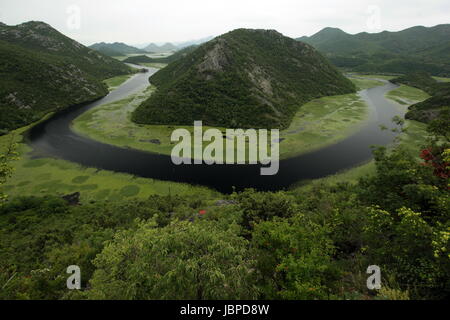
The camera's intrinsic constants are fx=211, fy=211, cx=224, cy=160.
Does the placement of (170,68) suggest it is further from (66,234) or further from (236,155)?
(66,234)

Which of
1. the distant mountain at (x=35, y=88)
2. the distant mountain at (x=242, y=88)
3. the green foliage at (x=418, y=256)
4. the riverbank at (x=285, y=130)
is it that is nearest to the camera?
the green foliage at (x=418, y=256)

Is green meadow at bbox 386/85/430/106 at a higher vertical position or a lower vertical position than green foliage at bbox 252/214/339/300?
higher

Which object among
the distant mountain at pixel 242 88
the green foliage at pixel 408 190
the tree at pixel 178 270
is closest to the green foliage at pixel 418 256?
the green foliage at pixel 408 190

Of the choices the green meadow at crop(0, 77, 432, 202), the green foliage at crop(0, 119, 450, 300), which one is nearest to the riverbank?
the green meadow at crop(0, 77, 432, 202)

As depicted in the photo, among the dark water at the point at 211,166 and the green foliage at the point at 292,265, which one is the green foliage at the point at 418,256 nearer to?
the green foliage at the point at 292,265

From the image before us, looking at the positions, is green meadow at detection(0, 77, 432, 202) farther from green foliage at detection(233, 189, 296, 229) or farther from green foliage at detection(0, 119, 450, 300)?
green foliage at detection(0, 119, 450, 300)

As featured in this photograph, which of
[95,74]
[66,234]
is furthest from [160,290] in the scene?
[95,74]
